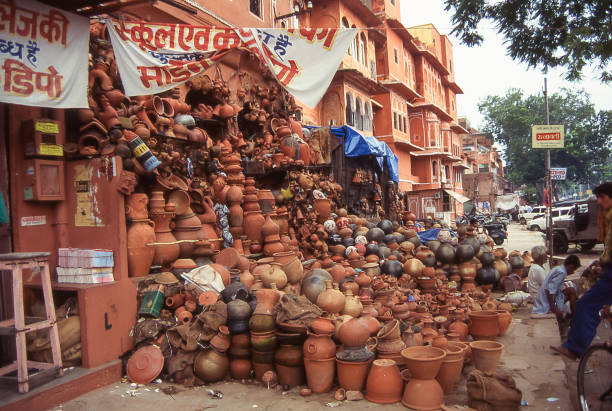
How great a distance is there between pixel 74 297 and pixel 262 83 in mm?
8562

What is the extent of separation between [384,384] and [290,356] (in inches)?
40.8

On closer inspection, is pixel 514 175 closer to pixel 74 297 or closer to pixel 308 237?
pixel 308 237

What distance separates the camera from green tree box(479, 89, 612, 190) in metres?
45.4

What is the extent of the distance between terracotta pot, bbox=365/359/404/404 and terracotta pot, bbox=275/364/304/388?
2.56 ft


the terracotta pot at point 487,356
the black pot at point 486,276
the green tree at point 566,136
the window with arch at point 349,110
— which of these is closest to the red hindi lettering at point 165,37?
the terracotta pot at point 487,356

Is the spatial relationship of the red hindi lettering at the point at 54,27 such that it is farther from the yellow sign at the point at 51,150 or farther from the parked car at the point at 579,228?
the parked car at the point at 579,228

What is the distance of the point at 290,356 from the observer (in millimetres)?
4688

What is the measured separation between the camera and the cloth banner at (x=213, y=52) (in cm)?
557

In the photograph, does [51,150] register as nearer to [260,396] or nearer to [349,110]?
[260,396]

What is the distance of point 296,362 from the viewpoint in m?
4.68

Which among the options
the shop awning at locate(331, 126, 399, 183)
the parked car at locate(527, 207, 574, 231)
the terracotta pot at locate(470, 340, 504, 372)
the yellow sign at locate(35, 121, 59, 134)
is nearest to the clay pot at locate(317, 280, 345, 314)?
the terracotta pot at locate(470, 340, 504, 372)

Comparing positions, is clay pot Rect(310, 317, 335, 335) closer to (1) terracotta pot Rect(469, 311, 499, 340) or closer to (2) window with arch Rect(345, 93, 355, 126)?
(1) terracotta pot Rect(469, 311, 499, 340)

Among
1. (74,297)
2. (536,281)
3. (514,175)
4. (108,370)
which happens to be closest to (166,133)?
(74,297)

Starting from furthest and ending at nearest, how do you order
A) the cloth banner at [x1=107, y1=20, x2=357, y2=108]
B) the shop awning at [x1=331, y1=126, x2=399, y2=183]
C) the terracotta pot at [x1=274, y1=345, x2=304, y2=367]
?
the shop awning at [x1=331, y1=126, x2=399, y2=183]
the cloth banner at [x1=107, y1=20, x2=357, y2=108]
the terracotta pot at [x1=274, y1=345, x2=304, y2=367]
